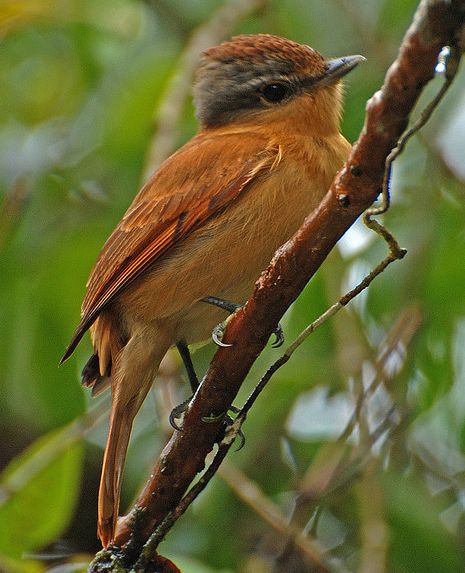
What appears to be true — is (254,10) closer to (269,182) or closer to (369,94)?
(369,94)

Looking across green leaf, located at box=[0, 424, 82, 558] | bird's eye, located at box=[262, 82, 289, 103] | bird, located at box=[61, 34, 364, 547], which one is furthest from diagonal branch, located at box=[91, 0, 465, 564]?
bird's eye, located at box=[262, 82, 289, 103]

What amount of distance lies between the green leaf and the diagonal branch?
562mm

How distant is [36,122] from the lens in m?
5.34

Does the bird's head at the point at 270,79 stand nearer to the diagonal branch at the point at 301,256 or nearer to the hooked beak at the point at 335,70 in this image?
the hooked beak at the point at 335,70

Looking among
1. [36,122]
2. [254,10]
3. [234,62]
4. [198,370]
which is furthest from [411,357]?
[36,122]

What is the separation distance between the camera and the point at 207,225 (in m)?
3.61

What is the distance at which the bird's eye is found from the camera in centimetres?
401

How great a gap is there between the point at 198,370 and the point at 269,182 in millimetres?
1640

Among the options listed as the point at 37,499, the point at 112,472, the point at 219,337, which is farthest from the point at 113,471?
the point at 219,337

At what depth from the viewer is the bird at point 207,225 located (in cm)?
347

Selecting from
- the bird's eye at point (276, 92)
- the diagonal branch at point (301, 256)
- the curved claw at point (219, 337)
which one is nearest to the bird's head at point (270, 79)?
the bird's eye at point (276, 92)

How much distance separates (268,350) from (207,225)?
1.09 metres

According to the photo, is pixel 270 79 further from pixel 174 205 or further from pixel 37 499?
pixel 37 499

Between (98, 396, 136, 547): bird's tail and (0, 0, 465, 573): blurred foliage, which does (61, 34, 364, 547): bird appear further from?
(0, 0, 465, 573): blurred foliage
